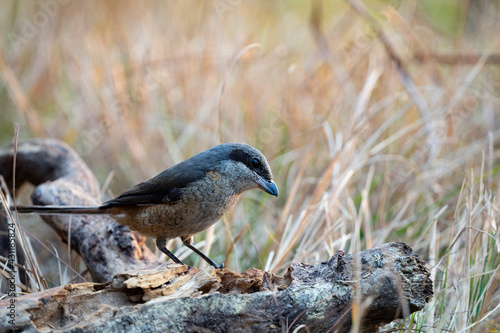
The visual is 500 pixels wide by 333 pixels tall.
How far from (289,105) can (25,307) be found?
422 cm

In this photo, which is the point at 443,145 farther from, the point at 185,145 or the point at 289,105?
the point at 185,145

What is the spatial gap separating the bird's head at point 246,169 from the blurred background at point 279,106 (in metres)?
0.42

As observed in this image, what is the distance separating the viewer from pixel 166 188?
10.4 feet

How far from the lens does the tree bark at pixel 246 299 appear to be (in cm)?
195

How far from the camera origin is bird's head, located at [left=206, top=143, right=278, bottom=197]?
10.5ft

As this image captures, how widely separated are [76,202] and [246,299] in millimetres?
1920

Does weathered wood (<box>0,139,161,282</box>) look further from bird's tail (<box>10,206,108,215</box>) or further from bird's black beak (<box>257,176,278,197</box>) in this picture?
bird's black beak (<box>257,176,278,197</box>)

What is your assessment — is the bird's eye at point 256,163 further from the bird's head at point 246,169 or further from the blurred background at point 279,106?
the blurred background at point 279,106

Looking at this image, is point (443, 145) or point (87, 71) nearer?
point (443, 145)

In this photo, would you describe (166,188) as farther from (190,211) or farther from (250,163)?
(250,163)

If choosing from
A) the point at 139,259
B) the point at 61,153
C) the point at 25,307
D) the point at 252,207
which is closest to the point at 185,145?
the point at 252,207

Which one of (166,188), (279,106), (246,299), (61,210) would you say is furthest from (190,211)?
(279,106)

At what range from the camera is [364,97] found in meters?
4.57

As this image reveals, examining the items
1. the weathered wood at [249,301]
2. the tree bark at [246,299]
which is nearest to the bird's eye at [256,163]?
the tree bark at [246,299]
